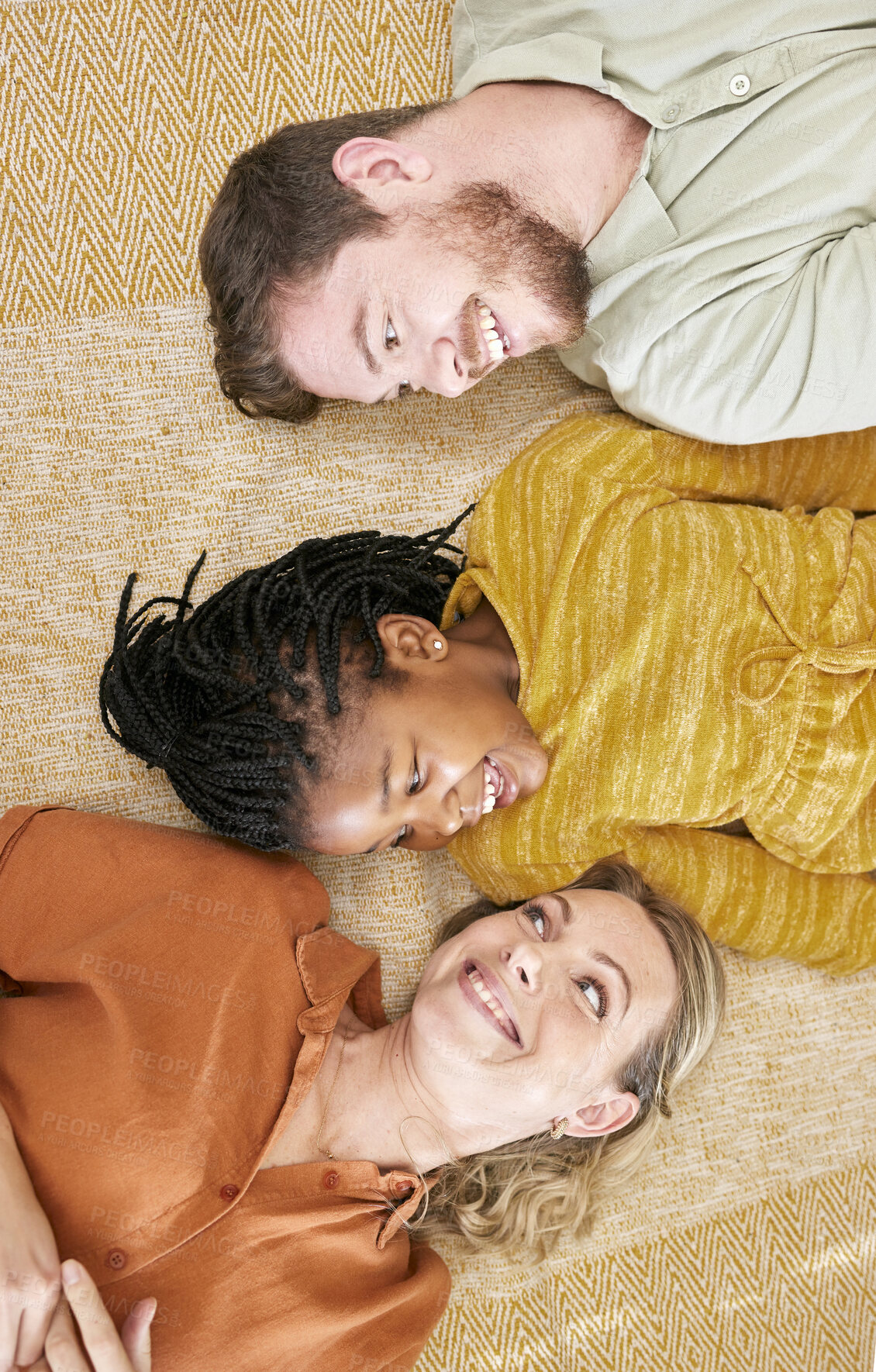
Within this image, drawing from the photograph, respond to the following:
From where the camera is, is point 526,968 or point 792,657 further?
point 792,657

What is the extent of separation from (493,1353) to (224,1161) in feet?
2.40

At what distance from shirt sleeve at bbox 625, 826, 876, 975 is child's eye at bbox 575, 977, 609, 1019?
279mm

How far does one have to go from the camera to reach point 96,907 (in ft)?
5.21

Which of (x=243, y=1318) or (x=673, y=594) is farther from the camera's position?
(x=673, y=594)

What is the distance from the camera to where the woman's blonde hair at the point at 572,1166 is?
1.78 m

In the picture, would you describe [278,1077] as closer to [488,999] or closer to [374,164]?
[488,999]

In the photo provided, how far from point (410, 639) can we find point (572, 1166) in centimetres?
102

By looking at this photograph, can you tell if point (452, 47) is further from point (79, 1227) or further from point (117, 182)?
point (79, 1227)

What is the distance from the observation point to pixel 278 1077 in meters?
1.60

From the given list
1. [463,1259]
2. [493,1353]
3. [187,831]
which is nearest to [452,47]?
[187,831]

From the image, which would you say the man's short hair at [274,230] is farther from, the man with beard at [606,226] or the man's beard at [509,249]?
the man's beard at [509,249]

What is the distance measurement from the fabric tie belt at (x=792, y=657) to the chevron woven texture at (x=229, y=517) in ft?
2.05

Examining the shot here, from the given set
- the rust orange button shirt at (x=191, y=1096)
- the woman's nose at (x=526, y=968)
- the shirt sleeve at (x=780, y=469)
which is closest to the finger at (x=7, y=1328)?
the rust orange button shirt at (x=191, y=1096)

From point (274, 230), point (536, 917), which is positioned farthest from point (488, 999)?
point (274, 230)
